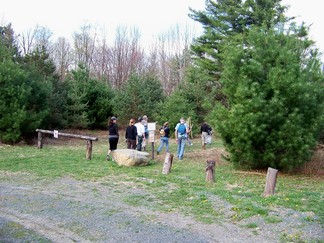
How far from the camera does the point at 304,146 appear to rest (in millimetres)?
11508

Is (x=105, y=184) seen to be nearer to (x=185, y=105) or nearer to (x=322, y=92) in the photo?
(x=322, y=92)

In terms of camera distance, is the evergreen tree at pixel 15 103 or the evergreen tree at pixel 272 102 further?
the evergreen tree at pixel 15 103

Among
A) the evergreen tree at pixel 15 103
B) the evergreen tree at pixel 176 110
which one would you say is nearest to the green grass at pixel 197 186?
the evergreen tree at pixel 15 103

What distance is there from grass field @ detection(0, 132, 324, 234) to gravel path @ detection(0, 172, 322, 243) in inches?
19.1

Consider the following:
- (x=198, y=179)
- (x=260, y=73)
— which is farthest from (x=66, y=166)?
(x=260, y=73)

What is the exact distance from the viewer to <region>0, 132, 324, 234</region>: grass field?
7464 mm

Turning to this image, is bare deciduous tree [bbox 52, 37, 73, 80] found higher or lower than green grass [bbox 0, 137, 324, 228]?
higher

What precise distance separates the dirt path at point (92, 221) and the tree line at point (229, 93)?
4888 millimetres

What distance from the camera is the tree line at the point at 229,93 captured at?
11.7 m

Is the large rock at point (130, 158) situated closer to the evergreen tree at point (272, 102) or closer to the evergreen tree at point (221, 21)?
the evergreen tree at point (272, 102)

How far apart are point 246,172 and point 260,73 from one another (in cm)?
343

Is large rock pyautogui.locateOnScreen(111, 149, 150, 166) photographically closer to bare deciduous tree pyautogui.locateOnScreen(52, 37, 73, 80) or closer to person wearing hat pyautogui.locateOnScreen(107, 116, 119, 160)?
person wearing hat pyautogui.locateOnScreen(107, 116, 119, 160)

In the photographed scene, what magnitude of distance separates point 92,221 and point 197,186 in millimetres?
3891

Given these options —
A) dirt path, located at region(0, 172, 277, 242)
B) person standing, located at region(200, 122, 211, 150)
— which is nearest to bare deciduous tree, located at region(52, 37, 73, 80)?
person standing, located at region(200, 122, 211, 150)
